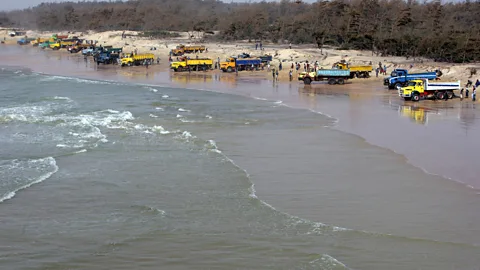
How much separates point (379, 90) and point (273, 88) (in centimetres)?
775

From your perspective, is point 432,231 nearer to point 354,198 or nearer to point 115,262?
point 354,198

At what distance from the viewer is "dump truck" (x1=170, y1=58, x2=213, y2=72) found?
60.1m

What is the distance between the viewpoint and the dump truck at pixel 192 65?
60094 millimetres

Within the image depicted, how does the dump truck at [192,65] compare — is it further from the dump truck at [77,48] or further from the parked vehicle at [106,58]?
the dump truck at [77,48]

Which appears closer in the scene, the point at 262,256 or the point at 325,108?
the point at 262,256

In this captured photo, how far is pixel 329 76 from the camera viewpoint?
46.9 meters

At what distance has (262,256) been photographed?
43.6 ft

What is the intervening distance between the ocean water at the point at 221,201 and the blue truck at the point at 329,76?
17.4 metres

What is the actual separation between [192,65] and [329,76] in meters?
17.8

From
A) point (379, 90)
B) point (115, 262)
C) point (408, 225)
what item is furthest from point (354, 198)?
point (379, 90)

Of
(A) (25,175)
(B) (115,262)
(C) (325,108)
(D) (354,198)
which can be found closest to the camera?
(B) (115,262)

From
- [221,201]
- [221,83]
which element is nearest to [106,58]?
[221,83]

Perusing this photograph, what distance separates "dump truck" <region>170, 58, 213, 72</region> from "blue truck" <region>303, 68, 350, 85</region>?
16.0 metres

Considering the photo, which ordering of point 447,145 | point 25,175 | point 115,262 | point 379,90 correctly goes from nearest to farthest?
point 115,262, point 25,175, point 447,145, point 379,90
